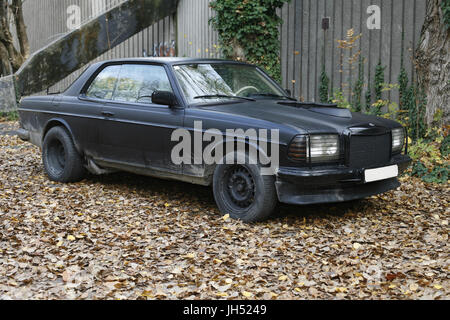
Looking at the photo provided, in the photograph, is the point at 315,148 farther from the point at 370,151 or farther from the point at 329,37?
the point at 329,37

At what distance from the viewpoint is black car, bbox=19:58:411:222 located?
216 inches

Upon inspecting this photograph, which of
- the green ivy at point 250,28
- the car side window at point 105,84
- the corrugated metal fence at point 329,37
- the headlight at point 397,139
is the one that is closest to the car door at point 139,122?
the car side window at point 105,84

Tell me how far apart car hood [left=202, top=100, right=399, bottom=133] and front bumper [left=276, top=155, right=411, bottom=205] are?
41 cm

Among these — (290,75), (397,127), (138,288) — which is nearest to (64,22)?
(290,75)

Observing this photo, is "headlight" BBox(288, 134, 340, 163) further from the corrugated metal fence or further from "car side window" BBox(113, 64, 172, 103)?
the corrugated metal fence

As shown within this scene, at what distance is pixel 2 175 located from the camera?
8.41m

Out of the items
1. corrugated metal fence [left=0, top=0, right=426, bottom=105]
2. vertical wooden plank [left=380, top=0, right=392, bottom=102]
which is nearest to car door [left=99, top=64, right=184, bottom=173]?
corrugated metal fence [left=0, top=0, right=426, bottom=105]

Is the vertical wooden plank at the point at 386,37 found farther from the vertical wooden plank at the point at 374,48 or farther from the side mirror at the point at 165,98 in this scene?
the side mirror at the point at 165,98

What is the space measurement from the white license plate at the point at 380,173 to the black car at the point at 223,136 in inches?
0.4

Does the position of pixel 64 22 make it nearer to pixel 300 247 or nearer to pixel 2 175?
pixel 2 175

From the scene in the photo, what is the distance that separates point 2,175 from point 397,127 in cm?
564

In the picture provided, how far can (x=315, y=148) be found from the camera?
539 centimetres

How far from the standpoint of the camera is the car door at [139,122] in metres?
6.35

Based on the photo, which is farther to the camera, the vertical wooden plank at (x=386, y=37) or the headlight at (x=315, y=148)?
the vertical wooden plank at (x=386, y=37)
